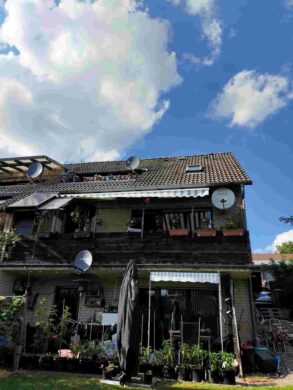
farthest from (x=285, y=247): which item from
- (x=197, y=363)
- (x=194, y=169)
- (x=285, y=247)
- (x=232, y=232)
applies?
(x=197, y=363)

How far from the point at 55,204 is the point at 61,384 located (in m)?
8.92

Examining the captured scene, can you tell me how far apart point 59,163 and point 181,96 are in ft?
37.1

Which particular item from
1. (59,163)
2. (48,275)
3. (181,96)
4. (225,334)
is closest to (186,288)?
(225,334)

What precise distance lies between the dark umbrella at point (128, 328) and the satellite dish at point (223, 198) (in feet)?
23.2

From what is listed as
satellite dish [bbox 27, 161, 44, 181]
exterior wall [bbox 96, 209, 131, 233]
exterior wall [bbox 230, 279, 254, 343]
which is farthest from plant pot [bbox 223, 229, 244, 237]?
satellite dish [bbox 27, 161, 44, 181]

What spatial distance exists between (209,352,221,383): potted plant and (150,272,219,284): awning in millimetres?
3158

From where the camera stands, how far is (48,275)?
1834 centimetres

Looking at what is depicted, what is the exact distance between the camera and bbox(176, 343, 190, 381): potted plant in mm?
10844

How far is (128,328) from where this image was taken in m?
9.52

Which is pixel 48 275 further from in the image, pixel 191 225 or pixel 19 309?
pixel 191 225

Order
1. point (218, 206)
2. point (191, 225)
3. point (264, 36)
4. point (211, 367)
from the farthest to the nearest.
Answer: point (191, 225) → point (218, 206) → point (264, 36) → point (211, 367)

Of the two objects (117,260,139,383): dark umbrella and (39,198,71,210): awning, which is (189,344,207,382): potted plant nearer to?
(117,260,139,383): dark umbrella

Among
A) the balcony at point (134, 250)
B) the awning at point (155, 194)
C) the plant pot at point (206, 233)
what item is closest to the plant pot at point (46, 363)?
the balcony at point (134, 250)

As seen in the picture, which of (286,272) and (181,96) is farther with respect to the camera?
(286,272)
